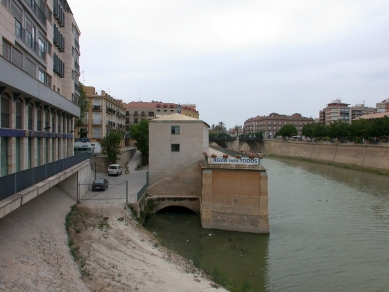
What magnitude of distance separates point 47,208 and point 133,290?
7325 millimetres

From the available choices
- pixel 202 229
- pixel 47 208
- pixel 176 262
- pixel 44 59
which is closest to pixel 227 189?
pixel 202 229

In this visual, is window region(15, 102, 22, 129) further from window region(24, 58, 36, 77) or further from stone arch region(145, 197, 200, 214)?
stone arch region(145, 197, 200, 214)

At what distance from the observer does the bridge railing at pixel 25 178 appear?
9.91 meters

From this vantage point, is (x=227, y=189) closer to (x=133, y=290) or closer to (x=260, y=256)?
(x=260, y=256)

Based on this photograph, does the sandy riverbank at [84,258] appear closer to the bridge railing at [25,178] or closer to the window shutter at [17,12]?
the bridge railing at [25,178]

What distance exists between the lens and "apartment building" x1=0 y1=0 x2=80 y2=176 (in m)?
13.2

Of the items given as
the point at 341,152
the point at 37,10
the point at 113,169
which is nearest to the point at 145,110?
the point at 341,152

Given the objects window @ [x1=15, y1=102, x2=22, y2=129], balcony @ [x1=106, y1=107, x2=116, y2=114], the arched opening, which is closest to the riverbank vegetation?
balcony @ [x1=106, y1=107, x2=116, y2=114]

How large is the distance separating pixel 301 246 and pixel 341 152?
5152 cm

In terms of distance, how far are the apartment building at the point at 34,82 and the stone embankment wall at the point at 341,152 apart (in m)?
47.0

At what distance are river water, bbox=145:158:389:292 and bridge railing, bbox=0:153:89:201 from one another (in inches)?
267

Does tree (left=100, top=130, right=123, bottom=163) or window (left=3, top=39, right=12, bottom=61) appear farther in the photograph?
tree (left=100, top=130, right=123, bottom=163)

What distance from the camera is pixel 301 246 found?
1877cm

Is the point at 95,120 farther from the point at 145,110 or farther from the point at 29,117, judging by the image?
the point at 145,110
